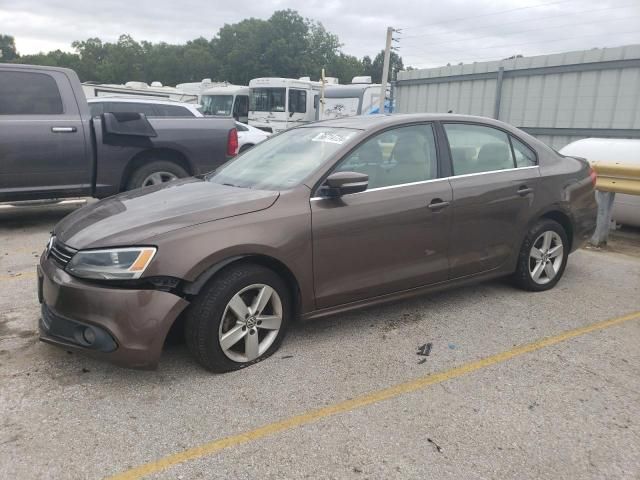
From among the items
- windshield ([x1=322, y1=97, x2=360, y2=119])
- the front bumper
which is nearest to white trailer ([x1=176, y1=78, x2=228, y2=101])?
windshield ([x1=322, y1=97, x2=360, y2=119])

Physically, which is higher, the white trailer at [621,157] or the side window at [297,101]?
the side window at [297,101]

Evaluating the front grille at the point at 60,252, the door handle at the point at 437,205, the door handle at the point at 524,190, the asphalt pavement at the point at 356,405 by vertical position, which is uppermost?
the door handle at the point at 524,190

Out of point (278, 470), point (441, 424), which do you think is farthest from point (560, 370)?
point (278, 470)

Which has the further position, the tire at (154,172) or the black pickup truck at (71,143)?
the tire at (154,172)

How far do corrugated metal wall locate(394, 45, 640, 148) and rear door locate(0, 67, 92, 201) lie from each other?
865 centimetres

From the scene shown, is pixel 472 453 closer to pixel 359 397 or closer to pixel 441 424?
pixel 441 424

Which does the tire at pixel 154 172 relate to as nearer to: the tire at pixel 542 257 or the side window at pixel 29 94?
the side window at pixel 29 94

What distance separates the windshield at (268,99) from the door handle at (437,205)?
1737cm

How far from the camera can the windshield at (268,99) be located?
67.1 ft

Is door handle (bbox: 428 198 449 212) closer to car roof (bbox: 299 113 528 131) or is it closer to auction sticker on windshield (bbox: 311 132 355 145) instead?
car roof (bbox: 299 113 528 131)

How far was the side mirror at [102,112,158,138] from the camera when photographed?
6539 mm

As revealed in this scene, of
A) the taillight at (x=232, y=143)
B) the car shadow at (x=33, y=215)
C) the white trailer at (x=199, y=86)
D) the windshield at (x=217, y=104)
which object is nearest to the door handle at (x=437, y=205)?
the taillight at (x=232, y=143)

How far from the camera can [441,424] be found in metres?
2.69

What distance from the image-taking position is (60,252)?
3076 mm
